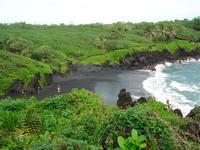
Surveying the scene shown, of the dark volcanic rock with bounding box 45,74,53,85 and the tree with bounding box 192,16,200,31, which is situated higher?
the tree with bounding box 192,16,200,31

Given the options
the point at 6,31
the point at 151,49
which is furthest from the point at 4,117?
the point at 6,31

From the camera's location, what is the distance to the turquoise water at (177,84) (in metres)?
56.8

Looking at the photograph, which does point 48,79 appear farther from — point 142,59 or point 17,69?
point 142,59

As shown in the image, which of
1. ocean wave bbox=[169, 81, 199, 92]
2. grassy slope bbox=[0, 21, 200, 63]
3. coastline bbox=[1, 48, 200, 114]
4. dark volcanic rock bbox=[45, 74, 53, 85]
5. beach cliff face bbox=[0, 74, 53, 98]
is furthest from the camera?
grassy slope bbox=[0, 21, 200, 63]

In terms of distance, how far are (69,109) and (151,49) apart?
7973 cm

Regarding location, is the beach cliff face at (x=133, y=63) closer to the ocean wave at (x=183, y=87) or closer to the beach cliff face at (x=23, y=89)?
the beach cliff face at (x=23, y=89)

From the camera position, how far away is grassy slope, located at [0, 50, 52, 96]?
6544 cm

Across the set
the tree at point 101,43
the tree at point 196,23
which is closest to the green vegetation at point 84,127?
the tree at point 101,43

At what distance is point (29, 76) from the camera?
67438 mm

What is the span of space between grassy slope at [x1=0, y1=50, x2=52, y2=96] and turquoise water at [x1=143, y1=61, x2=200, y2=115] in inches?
735

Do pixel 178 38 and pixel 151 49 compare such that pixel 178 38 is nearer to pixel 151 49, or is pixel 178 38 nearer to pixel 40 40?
pixel 151 49

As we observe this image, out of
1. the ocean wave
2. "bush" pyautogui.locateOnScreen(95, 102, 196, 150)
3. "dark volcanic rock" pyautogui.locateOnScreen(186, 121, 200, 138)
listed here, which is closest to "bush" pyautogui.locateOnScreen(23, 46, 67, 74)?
the ocean wave

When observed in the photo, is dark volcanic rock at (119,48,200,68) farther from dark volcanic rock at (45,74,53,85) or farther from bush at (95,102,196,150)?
bush at (95,102,196,150)

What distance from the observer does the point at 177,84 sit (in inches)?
2874
